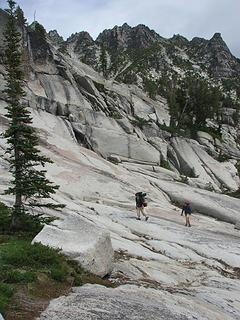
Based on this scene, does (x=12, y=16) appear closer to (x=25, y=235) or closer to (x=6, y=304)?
(x=25, y=235)

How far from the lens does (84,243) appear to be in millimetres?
19203

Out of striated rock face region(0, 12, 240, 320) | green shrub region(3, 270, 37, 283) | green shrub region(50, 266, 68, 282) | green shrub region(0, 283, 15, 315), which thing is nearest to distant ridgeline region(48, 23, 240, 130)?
striated rock face region(0, 12, 240, 320)

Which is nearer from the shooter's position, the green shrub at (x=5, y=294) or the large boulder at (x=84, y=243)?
the green shrub at (x=5, y=294)

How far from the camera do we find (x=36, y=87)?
209 ft

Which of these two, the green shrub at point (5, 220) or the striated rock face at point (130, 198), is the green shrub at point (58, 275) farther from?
the green shrub at point (5, 220)

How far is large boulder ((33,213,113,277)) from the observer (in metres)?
18.4

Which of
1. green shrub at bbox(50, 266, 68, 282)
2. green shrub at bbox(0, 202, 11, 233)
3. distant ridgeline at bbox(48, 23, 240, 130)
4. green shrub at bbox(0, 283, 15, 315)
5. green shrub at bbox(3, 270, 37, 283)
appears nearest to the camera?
green shrub at bbox(0, 283, 15, 315)

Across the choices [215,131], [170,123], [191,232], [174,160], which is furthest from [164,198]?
[215,131]

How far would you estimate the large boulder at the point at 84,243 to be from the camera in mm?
18422

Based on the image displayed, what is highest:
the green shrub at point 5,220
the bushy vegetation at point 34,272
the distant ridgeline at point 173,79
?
the distant ridgeline at point 173,79

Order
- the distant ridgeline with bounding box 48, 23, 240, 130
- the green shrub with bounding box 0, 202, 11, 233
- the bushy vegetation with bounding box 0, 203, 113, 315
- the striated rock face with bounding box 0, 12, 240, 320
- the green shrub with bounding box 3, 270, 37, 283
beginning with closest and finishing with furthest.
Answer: the bushy vegetation with bounding box 0, 203, 113, 315 < the green shrub with bounding box 3, 270, 37, 283 < the striated rock face with bounding box 0, 12, 240, 320 < the green shrub with bounding box 0, 202, 11, 233 < the distant ridgeline with bounding box 48, 23, 240, 130

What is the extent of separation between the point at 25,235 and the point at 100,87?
55101 mm

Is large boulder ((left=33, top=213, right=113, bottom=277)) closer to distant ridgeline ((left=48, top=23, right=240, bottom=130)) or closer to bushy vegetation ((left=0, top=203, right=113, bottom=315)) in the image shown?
bushy vegetation ((left=0, top=203, right=113, bottom=315))

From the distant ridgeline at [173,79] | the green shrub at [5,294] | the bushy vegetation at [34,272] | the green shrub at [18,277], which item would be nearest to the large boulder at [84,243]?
the bushy vegetation at [34,272]
